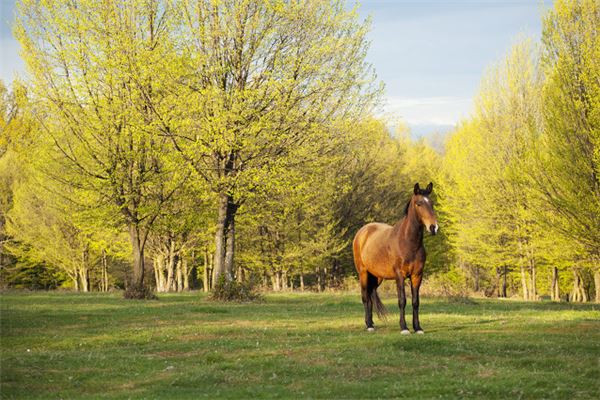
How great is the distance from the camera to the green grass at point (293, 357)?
11320mm

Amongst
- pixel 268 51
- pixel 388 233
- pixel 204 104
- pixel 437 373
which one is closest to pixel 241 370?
pixel 437 373

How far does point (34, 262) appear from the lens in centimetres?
6325

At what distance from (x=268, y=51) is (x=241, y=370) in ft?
66.7

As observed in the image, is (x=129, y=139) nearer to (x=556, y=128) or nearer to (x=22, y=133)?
(x=556, y=128)

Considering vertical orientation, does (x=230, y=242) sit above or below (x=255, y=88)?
below

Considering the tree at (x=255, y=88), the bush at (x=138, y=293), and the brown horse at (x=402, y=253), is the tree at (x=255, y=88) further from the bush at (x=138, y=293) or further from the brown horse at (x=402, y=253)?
the brown horse at (x=402, y=253)

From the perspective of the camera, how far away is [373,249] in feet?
61.6

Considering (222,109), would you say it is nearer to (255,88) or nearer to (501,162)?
(255,88)

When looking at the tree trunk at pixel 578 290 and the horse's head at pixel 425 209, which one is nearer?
the horse's head at pixel 425 209

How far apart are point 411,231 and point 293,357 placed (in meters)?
4.98

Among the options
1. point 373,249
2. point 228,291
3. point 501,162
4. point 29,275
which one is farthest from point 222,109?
point 29,275

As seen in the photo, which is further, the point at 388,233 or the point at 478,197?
the point at 478,197

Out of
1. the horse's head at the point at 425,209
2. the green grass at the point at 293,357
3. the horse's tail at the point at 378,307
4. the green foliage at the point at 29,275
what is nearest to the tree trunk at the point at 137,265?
the green grass at the point at 293,357

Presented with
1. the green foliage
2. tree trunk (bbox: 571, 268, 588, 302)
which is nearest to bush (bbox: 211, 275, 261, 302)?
tree trunk (bbox: 571, 268, 588, 302)
